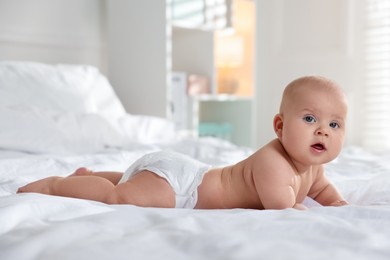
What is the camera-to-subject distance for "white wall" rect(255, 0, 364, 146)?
3242mm

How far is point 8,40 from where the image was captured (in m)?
2.42

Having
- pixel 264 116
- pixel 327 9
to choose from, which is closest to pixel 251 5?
pixel 327 9

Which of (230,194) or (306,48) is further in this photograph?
(306,48)

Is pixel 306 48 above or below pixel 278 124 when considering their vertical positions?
above

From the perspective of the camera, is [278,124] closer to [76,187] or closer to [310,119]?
[310,119]

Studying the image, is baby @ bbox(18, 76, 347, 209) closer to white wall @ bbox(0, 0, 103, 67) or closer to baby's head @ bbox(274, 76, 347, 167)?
baby's head @ bbox(274, 76, 347, 167)

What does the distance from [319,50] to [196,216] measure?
285 cm

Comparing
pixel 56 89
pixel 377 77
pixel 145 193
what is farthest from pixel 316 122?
pixel 377 77

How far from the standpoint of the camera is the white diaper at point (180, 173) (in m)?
0.96

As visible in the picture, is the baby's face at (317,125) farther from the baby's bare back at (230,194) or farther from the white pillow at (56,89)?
the white pillow at (56,89)

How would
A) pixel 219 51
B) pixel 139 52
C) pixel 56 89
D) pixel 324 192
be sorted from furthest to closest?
pixel 219 51 → pixel 139 52 → pixel 56 89 → pixel 324 192

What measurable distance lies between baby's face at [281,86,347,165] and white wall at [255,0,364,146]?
2.40 meters

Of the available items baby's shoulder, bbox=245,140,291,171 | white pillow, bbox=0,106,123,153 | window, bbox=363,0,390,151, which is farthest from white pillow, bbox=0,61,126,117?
window, bbox=363,0,390,151

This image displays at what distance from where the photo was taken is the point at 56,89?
2086mm
